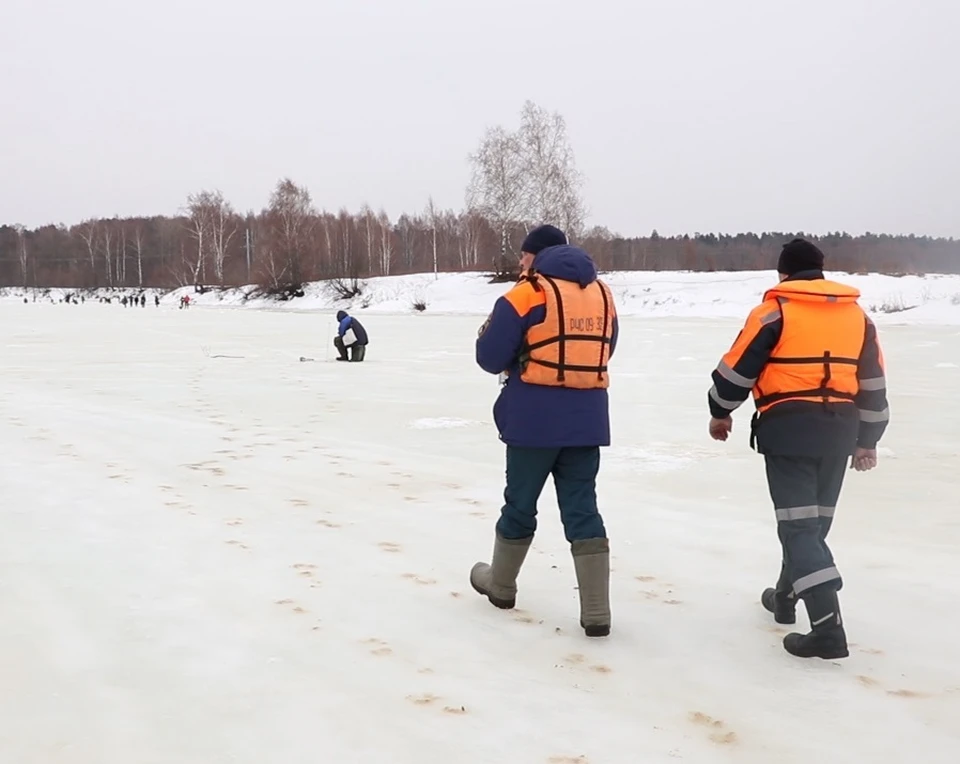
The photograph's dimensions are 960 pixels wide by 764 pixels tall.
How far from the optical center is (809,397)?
3.25 m

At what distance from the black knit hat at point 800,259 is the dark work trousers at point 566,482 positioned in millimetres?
1010

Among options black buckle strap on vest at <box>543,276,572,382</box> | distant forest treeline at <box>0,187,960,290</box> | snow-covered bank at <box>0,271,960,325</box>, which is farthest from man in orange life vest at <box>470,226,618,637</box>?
distant forest treeline at <box>0,187,960,290</box>

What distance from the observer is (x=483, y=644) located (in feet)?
11.0

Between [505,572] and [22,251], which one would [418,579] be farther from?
[22,251]

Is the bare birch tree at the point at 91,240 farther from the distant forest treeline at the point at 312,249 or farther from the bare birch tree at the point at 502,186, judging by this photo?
the bare birch tree at the point at 502,186

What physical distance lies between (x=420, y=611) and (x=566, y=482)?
84 cm

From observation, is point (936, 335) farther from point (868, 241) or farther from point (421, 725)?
point (868, 241)

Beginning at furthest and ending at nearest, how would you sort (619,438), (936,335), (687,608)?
(936,335)
(619,438)
(687,608)

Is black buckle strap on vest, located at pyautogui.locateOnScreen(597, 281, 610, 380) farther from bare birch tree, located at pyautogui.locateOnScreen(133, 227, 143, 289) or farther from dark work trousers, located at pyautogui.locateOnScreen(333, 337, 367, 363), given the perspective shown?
bare birch tree, located at pyautogui.locateOnScreen(133, 227, 143, 289)

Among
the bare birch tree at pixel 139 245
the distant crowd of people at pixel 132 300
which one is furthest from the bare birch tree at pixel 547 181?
the bare birch tree at pixel 139 245

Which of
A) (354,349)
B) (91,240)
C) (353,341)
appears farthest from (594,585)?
(91,240)

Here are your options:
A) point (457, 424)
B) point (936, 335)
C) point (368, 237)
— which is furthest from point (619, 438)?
point (368, 237)

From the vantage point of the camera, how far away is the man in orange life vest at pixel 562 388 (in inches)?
134

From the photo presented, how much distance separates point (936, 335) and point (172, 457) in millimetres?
20853
